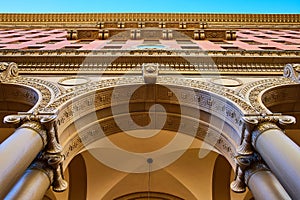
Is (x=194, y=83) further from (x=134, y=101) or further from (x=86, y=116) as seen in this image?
(x=86, y=116)

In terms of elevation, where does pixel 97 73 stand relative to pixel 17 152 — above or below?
above

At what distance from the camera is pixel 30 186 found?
905 cm

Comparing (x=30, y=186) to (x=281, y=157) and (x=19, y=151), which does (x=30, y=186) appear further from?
(x=281, y=157)

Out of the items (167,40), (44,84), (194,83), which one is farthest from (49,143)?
(167,40)

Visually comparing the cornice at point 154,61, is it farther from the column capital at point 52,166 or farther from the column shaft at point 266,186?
the column shaft at point 266,186

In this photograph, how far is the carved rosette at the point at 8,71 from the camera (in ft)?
43.8

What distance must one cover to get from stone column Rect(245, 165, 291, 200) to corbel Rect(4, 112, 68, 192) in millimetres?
5262

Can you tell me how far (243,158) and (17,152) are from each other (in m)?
6.07

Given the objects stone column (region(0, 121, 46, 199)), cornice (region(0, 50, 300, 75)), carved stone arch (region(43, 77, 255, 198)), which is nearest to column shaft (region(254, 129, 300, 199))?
carved stone arch (region(43, 77, 255, 198))

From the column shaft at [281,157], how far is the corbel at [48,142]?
5.57 metres

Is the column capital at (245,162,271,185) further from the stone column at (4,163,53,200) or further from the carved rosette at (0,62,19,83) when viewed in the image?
the carved rosette at (0,62,19,83)

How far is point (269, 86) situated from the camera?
524 inches

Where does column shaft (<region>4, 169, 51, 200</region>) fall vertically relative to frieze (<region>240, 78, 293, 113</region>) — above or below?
below

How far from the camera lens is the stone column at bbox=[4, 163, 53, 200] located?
8.62 meters
